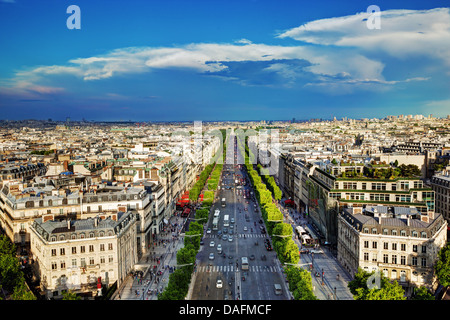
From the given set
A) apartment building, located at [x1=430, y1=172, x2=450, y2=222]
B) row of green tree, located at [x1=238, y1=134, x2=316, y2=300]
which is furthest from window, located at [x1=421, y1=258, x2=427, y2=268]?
apartment building, located at [x1=430, y1=172, x2=450, y2=222]

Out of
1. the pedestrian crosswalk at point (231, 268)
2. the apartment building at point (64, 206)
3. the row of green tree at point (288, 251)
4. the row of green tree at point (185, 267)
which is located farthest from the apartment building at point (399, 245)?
the apartment building at point (64, 206)

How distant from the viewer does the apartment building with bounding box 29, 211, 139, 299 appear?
40906 mm

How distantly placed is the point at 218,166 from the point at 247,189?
42.0 m

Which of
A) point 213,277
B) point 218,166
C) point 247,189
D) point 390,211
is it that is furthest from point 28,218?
point 218,166

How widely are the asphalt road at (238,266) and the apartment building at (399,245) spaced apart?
33.0 feet

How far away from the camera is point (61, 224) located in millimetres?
43469

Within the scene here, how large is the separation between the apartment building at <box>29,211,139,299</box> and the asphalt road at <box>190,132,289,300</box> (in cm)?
973

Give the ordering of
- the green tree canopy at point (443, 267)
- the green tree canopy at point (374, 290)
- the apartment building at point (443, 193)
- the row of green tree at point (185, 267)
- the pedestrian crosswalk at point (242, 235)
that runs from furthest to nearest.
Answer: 1. the apartment building at point (443, 193)
2. the pedestrian crosswalk at point (242, 235)
3. the green tree canopy at point (443, 267)
4. the row of green tree at point (185, 267)
5. the green tree canopy at point (374, 290)

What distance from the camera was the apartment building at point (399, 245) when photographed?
41.5 meters

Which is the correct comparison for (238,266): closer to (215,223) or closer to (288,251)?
(288,251)

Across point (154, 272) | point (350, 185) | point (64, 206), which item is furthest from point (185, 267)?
point (350, 185)

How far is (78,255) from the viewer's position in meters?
41.7

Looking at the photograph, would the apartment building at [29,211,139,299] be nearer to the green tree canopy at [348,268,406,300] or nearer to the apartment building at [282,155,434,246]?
the green tree canopy at [348,268,406,300]

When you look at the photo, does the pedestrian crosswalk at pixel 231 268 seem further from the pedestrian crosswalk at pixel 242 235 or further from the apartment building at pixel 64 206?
the pedestrian crosswalk at pixel 242 235
